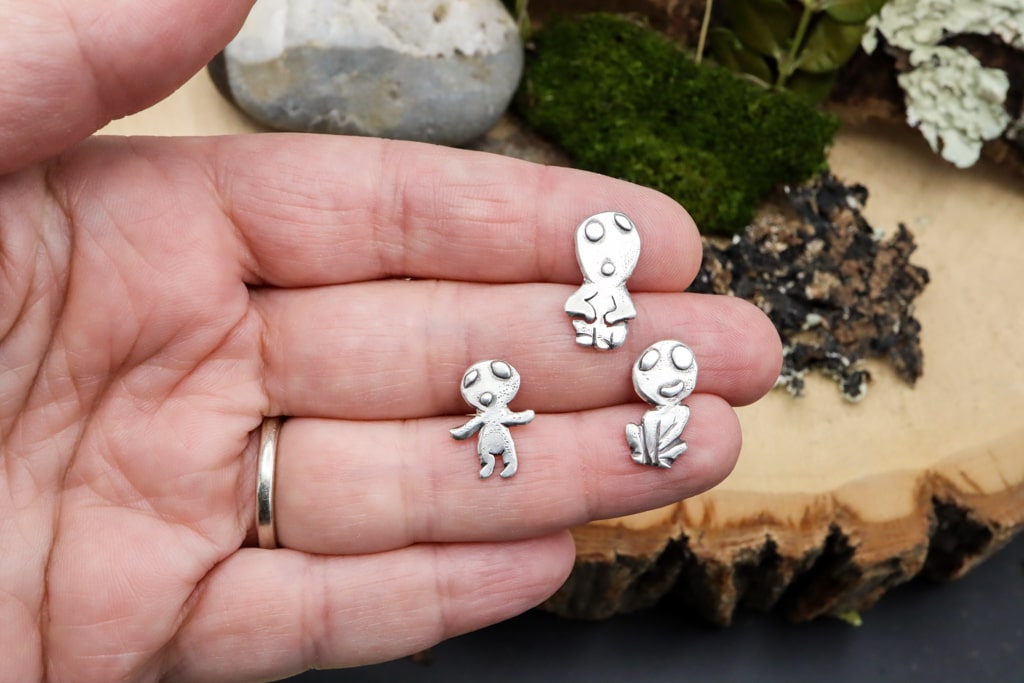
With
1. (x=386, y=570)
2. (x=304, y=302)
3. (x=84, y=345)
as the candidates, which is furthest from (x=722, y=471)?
(x=84, y=345)

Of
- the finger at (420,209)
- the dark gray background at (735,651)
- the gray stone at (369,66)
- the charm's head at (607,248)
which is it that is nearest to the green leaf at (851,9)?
the gray stone at (369,66)

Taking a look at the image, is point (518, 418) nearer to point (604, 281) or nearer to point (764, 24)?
point (604, 281)

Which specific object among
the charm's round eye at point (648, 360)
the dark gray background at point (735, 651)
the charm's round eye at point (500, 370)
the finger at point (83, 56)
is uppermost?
the finger at point (83, 56)

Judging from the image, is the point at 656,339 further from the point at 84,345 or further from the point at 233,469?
the point at 84,345

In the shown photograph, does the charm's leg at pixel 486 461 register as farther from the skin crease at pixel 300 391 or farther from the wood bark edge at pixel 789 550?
the wood bark edge at pixel 789 550

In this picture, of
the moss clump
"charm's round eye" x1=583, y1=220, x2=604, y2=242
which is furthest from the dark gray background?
"charm's round eye" x1=583, y1=220, x2=604, y2=242

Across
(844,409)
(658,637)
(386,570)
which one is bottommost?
(658,637)
